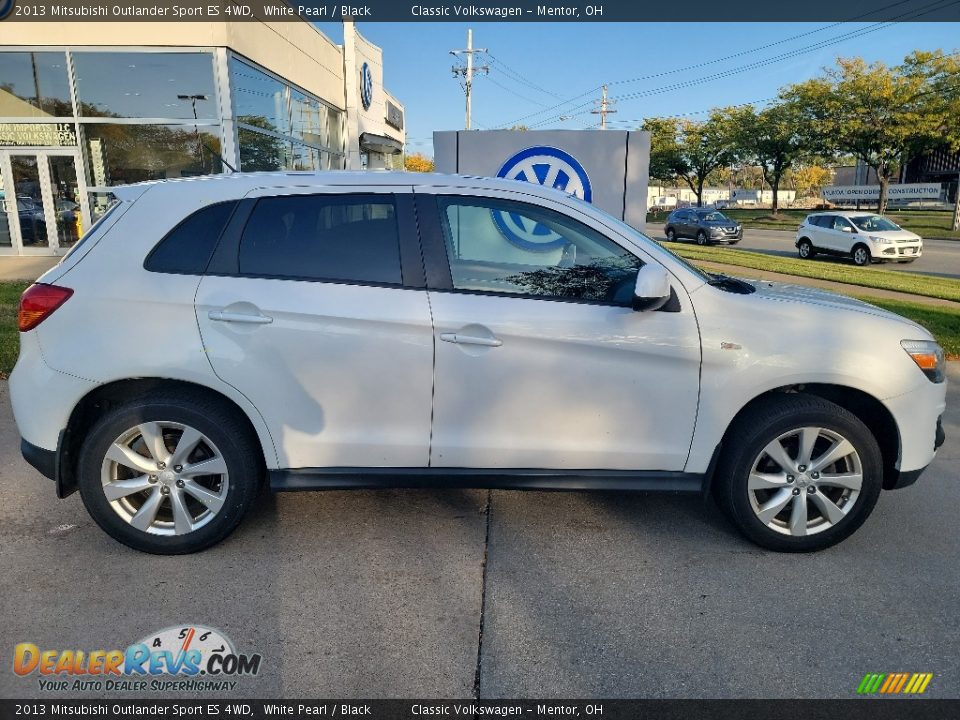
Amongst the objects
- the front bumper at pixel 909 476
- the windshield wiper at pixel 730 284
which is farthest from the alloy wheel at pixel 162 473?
the front bumper at pixel 909 476

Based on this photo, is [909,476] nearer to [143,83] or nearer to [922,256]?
[143,83]

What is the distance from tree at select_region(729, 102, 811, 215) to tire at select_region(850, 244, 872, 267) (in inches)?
1038

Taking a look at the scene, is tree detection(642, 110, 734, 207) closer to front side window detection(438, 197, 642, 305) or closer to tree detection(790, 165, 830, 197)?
tree detection(790, 165, 830, 197)

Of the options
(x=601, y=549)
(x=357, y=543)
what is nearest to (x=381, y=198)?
(x=357, y=543)

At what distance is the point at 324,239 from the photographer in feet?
10.5

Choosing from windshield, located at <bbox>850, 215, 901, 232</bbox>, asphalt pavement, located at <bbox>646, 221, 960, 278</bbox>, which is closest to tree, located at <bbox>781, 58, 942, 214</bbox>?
asphalt pavement, located at <bbox>646, 221, 960, 278</bbox>

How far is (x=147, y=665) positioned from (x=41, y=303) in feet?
5.53

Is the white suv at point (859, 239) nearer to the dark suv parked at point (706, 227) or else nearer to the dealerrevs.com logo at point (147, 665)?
the dark suv parked at point (706, 227)

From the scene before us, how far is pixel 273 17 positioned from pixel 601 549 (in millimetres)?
17519

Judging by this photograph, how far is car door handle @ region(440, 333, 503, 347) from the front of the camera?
306 centimetres

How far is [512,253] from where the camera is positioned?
329 centimetres


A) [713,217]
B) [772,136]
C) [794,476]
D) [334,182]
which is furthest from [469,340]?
[772,136]

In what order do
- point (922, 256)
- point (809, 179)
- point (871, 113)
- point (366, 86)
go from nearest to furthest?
point (922, 256) < point (366, 86) < point (871, 113) < point (809, 179)

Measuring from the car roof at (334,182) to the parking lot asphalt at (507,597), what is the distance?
174 centimetres
